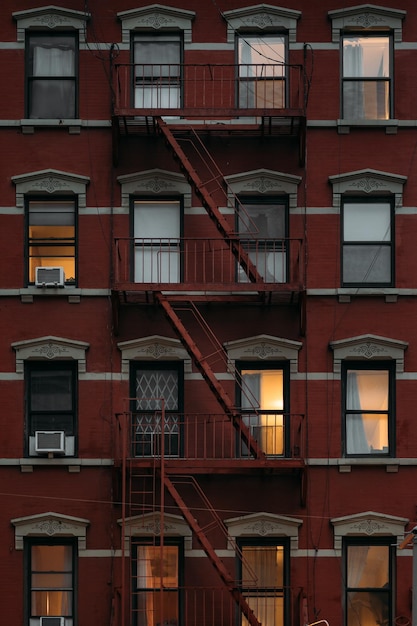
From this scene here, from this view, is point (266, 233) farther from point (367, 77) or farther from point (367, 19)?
point (367, 19)

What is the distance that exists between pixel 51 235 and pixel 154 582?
650 centimetres

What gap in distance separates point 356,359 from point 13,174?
7.06m

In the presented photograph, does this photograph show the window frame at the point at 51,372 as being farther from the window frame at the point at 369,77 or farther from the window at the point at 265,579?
the window frame at the point at 369,77

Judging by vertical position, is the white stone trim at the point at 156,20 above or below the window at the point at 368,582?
above

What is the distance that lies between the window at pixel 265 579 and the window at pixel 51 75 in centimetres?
861

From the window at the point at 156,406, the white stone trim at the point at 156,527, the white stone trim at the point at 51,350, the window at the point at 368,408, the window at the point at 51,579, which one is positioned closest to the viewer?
the white stone trim at the point at 156,527

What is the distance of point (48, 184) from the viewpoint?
24562 millimetres

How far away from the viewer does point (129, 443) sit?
947 inches

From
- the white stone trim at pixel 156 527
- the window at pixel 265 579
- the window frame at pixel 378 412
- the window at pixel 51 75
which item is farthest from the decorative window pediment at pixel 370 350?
the window at pixel 51 75

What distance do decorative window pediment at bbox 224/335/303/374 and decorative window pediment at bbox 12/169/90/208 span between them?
3964 millimetres

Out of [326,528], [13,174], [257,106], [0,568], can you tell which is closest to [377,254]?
[257,106]

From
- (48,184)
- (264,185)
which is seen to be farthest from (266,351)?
(48,184)

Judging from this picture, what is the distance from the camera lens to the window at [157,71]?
2498cm

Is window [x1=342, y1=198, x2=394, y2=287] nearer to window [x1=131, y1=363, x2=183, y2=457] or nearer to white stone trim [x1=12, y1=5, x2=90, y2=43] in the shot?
window [x1=131, y1=363, x2=183, y2=457]
